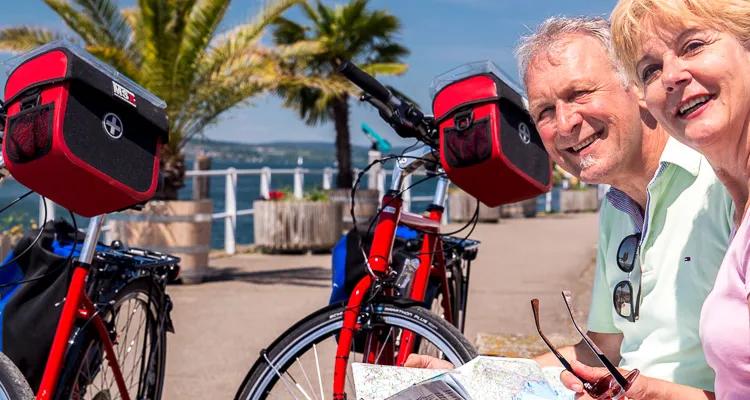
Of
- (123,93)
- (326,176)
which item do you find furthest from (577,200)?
(123,93)

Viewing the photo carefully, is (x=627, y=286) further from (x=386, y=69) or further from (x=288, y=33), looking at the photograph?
(x=288, y=33)

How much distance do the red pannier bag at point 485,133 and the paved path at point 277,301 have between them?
2603 mm

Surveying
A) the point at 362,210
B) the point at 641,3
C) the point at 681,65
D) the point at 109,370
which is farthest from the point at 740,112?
the point at 362,210

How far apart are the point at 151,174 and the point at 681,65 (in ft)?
5.38

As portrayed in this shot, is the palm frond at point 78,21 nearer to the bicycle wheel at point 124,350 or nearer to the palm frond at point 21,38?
the palm frond at point 21,38

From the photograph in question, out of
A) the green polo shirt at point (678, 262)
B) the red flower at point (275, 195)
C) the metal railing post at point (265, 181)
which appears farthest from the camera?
the metal railing post at point (265, 181)

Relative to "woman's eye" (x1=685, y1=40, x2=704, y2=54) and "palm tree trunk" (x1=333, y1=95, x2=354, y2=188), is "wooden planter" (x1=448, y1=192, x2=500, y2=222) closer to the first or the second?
"palm tree trunk" (x1=333, y1=95, x2=354, y2=188)

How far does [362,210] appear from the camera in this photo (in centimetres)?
1535

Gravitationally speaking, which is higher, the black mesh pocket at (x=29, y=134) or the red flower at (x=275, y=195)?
the red flower at (x=275, y=195)

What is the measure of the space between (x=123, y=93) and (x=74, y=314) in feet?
2.50

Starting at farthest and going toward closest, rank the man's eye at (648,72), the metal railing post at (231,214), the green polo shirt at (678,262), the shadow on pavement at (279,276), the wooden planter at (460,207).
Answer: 1. the wooden planter at (460,207)
2. the metal railing post at (231,214)
3. the shadow on pavement at (279,276)
4. the green polo shirt at (678,262)
5. the man's eye at (648,72)

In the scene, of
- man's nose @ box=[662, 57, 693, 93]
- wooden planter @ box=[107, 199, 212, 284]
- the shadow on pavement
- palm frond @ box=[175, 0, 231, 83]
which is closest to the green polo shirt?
man's nose @ box=[662, 57, 693, 93]

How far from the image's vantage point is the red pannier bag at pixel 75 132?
2455 millimetres

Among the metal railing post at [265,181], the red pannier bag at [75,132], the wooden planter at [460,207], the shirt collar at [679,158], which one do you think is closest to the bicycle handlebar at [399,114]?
the red pannier bag at [75,132]
